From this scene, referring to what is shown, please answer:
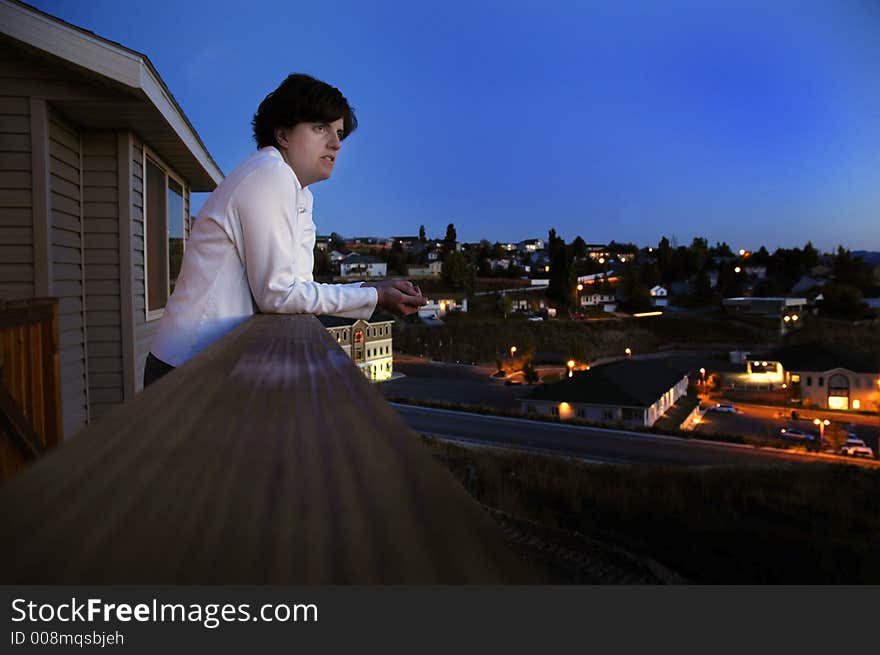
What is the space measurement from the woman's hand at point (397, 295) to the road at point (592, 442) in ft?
49.5

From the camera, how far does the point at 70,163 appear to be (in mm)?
4160

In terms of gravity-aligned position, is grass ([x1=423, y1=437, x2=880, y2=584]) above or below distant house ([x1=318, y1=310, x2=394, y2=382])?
below

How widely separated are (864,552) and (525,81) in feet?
289

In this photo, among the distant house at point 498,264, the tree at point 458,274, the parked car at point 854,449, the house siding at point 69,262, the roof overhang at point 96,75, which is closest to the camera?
the roof overhang at point 96,75

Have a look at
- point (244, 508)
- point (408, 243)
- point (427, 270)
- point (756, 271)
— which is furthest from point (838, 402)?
point (408, 243)

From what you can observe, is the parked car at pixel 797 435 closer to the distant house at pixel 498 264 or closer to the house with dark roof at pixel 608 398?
the house with dark roof at pixel 608 398

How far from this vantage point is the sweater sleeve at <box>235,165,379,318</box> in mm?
1349

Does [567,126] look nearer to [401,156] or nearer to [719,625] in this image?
[401,156]

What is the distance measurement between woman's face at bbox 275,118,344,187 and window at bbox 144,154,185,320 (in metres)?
3.86

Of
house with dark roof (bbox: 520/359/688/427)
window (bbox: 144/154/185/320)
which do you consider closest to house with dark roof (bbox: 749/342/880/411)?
house with dark roof (bbox: 520/359/688/427)

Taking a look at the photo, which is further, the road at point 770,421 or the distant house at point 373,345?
the distant house at point 373,345

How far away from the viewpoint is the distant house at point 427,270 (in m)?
66.8

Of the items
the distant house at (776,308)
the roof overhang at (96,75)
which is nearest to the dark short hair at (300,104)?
the roof overhang at (96,75)

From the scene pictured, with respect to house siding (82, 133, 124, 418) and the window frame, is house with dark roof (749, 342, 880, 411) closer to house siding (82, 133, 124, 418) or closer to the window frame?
the window frame
